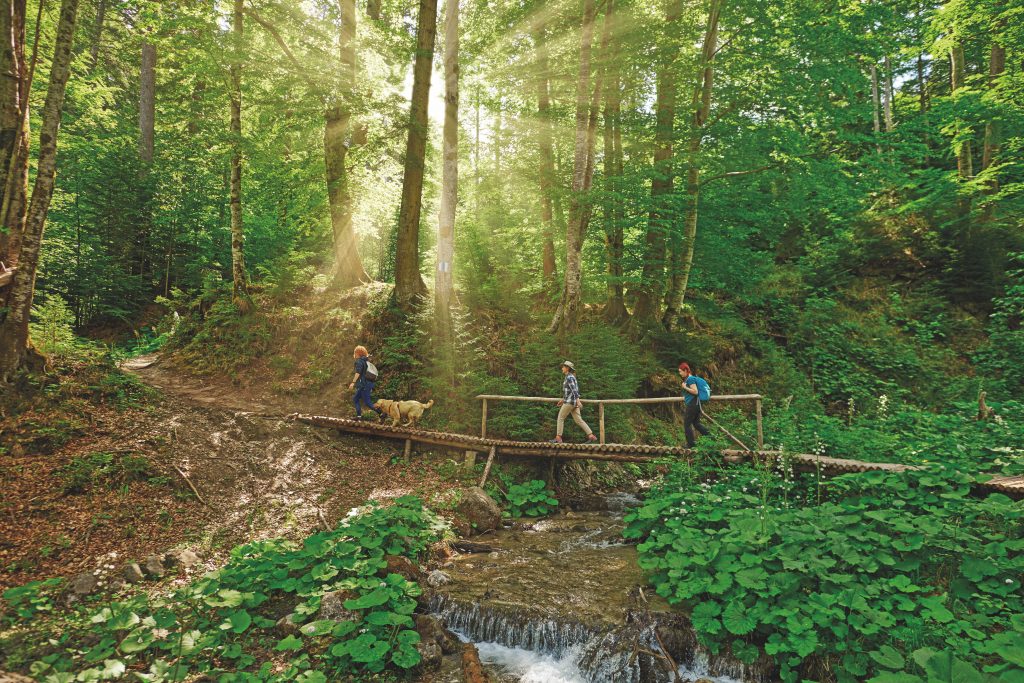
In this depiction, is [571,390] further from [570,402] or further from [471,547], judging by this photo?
[471,547]

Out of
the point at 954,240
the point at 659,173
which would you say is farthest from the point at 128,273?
the point at 954,240

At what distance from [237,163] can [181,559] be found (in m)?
10.6

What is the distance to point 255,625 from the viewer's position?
5.02m

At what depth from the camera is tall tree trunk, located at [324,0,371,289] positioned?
13.9 metres

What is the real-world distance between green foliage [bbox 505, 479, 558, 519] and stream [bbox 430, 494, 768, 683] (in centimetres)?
166

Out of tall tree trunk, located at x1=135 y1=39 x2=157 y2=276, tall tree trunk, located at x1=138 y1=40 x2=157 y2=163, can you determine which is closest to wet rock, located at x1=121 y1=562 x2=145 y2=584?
tall tree trunk, located at x1=135 y1=39 x2=157 y2=276

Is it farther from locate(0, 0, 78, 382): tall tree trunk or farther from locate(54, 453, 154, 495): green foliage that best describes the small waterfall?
locate(0, 0, 78, 382): tall tree trunk

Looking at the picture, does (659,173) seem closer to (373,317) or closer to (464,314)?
(464,314)

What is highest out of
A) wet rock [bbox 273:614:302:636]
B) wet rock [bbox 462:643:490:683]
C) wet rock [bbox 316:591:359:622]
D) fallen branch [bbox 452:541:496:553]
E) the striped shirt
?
the striped shirt

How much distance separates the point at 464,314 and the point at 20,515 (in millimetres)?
8039

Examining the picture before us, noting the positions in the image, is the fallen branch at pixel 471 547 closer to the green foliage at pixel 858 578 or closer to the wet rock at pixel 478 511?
the wet rock at pixel 478 511

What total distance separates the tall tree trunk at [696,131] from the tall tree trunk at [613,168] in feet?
6.20

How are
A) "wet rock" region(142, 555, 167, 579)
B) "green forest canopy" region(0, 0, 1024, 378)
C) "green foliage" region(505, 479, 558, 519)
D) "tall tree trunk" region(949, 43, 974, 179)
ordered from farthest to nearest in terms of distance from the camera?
"tall tree trunk" region(949, 43, 974, 179), "green forest canopy" region(0, 0, 1024, 378), "green foliage" region(505, 479, 558, 519), "wet rock" region(142, 555, 167, 579)

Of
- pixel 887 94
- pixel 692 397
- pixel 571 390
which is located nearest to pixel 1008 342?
pixel 692 397
